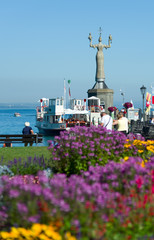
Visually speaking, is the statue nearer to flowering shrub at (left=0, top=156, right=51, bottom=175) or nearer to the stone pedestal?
the stone pedestal

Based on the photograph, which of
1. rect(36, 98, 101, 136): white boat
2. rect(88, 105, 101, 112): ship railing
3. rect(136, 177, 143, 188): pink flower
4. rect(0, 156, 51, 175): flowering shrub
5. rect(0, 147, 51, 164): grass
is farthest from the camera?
rect(88, 105, 101, 112): ship railing

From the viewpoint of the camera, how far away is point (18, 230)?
4633 mm

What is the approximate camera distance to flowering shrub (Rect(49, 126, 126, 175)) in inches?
410

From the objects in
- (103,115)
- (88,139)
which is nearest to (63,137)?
(88,139)

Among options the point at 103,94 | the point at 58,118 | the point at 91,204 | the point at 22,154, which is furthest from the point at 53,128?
the point at 91,204

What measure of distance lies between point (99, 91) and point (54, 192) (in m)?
70.0

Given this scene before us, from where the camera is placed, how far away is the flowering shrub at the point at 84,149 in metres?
10.4

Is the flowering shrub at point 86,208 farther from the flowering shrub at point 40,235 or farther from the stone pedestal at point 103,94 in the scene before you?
the stone pedestal at point 103,94

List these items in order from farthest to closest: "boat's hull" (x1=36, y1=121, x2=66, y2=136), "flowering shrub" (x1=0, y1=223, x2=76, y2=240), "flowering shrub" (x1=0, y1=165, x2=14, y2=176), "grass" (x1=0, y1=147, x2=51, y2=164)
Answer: "boat's hull" (x1=36, y1=121, x2=66, y2=136) < "grass" (x1=0, y1=147, x2=51, y2=164) < "flowering shrub" (x1=0, y1=165, x2=14, y2=176) < "flowering shrub" (x1=0, y1=223, x2=76, y2=240)

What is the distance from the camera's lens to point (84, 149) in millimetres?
10453

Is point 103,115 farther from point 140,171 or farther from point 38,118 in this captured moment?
point 38,118

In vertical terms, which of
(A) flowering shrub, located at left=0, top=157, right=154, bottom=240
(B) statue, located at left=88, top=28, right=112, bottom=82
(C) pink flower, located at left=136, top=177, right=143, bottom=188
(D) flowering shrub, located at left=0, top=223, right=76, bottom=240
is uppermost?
(B) statue, located at left=88, top=28, right=112, bottom=82

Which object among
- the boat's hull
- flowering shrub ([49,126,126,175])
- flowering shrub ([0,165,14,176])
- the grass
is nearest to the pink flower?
flowering shrub ([49,126,126,175])

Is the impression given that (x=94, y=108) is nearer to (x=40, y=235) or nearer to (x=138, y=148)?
(x=138, y=148)
